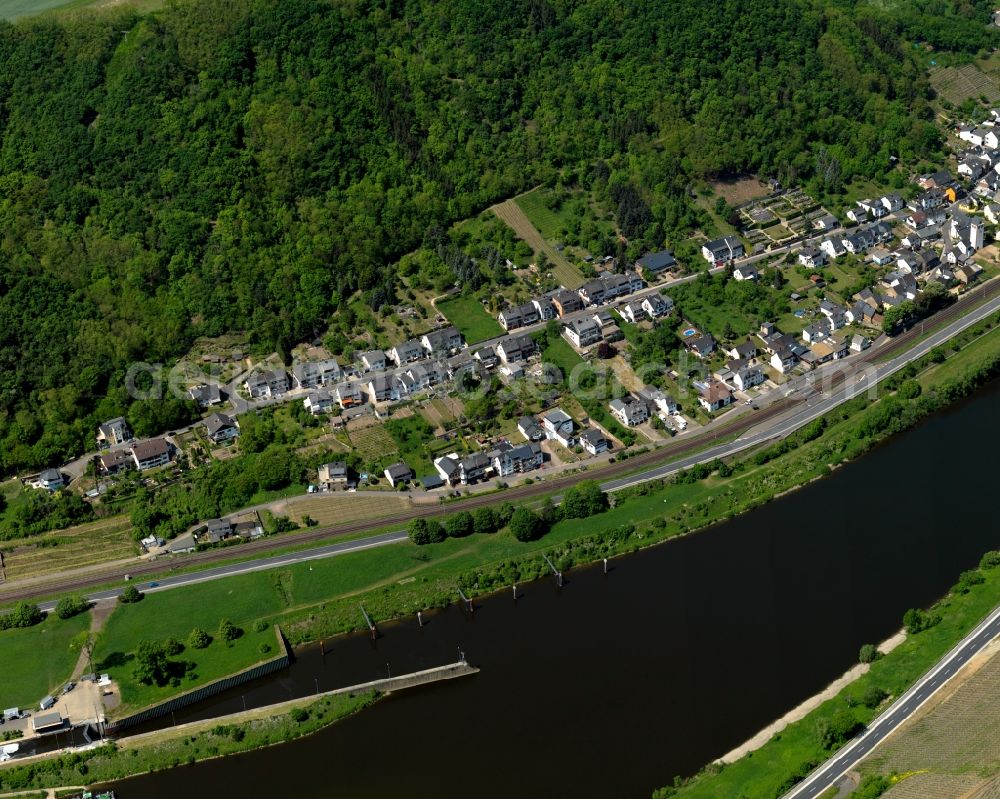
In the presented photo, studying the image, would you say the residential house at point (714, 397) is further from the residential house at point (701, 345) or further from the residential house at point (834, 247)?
the residential house at point (834, 247)

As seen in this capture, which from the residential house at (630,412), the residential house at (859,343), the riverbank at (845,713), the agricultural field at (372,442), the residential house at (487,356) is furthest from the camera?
the residential house at (859,343)

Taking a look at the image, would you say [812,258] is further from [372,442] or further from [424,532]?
[424,532]

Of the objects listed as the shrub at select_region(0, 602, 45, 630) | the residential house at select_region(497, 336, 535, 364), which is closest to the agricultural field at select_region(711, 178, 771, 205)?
the residential house at select_region(497, 336, 535, 364)

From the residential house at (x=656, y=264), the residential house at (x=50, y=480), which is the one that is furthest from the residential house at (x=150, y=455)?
the residential house at (x=656, y=264)

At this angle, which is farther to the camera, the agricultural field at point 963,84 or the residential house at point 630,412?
the agricultural field at point 963,84

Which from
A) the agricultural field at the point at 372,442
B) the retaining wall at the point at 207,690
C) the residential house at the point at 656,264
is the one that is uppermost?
the residential house at the point at 656,264

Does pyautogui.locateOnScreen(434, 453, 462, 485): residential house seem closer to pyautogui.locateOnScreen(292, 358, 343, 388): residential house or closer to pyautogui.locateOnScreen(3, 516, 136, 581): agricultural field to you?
pyautogui.locateOnScreen(292, 358, 343, 388): residential house
